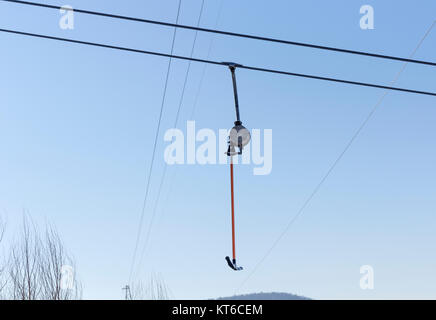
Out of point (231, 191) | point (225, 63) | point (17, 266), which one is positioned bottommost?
point (17, 266)
